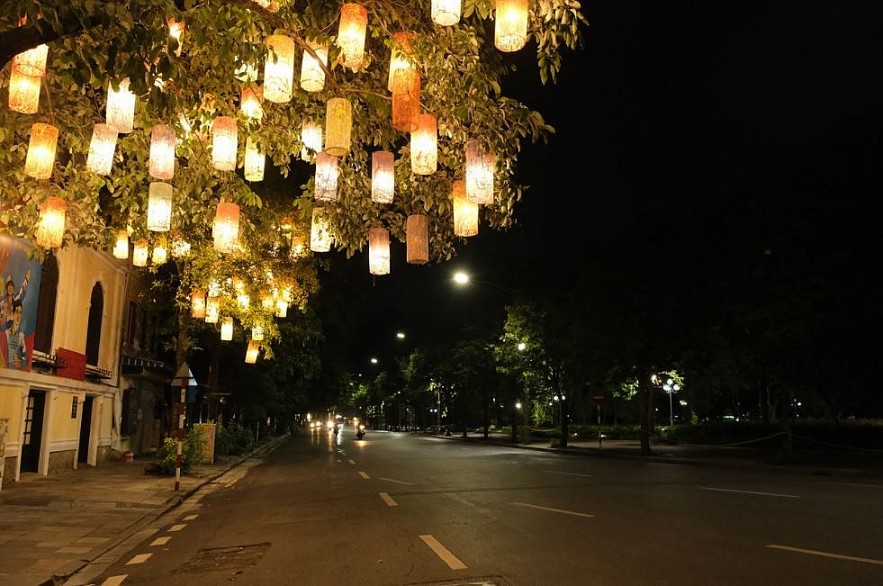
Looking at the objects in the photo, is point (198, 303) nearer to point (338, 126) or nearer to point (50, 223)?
point (50, 223)

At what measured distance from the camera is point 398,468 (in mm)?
22719

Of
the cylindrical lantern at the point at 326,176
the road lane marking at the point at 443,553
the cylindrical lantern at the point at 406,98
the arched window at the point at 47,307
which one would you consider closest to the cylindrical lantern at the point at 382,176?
the cylindrical lantern at the point at 326,176

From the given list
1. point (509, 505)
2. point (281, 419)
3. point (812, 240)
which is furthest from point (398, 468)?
point (281, 419)

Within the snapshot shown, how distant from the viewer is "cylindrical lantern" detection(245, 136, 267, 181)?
9117mm

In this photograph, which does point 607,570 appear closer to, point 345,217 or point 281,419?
point 345,217

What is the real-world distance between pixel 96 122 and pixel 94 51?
2.76 metres

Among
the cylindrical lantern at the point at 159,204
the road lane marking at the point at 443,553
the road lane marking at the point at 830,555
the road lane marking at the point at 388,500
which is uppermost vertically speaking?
the cylindrical lantern at the point at 159,204

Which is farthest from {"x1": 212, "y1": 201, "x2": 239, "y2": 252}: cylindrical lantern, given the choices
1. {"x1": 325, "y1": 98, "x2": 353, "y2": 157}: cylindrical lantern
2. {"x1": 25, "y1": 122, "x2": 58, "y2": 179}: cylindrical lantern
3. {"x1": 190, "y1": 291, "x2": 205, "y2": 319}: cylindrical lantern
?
{"x1": 190, "y1": 291, "x2": 205, "y2": 319}: cylindrical lantern

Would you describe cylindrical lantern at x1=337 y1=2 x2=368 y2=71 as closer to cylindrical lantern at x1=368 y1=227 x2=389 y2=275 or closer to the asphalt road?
cylindrical lantern at x1=368 y1=227 x2=389 y2=275

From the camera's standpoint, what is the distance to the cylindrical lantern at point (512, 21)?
6199 millimetres

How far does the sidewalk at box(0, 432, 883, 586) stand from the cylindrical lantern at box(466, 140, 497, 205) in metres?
6.53

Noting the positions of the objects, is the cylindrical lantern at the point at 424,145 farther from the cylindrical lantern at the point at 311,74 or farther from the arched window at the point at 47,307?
the arched window at the point at 47,307

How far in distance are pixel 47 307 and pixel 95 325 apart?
5.06m

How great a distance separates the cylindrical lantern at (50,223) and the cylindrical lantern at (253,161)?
2.91 m
